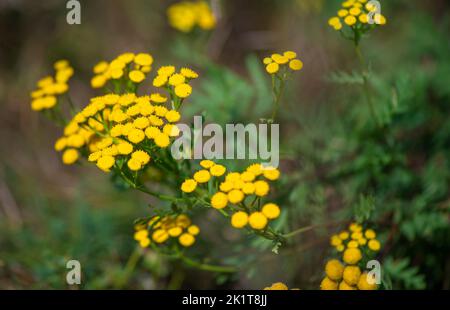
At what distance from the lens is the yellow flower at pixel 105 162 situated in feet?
6.19

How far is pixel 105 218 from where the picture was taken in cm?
339

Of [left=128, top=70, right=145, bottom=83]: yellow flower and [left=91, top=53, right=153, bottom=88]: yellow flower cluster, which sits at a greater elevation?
[left=91, top=53, right=153, bottom=88]: yellow flower cluster

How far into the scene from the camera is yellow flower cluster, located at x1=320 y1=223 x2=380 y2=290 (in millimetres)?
1970

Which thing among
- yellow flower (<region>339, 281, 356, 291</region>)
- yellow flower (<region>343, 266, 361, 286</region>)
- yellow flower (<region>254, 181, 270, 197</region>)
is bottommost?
yellow flower (<region>339, 281, 356, 291</region>)

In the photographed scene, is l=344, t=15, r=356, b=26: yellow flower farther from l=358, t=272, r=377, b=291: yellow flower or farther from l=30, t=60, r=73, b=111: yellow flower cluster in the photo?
l=30, t=60, r=73, b=111: yellow flower cluster

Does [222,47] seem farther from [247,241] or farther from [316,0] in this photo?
[247,241]

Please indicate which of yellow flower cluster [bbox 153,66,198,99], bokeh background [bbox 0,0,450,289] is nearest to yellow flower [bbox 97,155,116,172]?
yellow flower cluster [bbox 153,66,198,99]

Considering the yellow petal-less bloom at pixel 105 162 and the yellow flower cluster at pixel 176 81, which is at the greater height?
the yellow flower cluster at pixel 176 81

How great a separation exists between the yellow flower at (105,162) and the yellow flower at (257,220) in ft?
2.05

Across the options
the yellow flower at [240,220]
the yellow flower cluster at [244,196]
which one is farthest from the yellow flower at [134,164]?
the yellow flower at [240,220]

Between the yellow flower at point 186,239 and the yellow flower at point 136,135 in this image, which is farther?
the yellow flower at point 186,239

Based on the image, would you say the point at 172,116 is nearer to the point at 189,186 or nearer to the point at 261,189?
the point at 189,186

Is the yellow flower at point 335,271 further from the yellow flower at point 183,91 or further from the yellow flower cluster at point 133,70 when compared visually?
the yellow flower cluster at point 133,70
